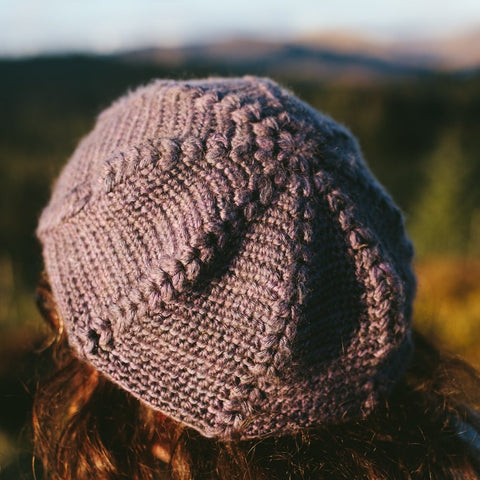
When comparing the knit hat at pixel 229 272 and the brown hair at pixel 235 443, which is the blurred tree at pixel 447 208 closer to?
the brown hair at pixel 235 443

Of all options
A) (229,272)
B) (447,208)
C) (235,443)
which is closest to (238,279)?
(229,272)

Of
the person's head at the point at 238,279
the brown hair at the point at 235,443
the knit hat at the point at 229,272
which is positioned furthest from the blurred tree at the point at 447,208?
the knit hat at the point at 229,272

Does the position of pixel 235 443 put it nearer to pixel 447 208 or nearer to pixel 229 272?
pixel 229 272

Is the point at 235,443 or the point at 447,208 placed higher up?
the point at 235,443

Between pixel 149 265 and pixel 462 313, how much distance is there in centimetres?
545

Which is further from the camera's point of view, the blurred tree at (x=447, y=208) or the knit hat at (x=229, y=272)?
the blurred tree at (x=447, y=208)

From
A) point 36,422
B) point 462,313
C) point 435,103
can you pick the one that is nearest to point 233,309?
point 36,422

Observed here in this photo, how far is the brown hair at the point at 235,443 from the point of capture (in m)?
1.42

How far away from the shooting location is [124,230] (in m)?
1.25

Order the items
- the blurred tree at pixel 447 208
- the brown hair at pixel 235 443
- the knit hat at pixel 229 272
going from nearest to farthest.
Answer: the knit hat at pixel 229 272
the brown hair at pixel 235 443
the blurred tree at pixel 447 208

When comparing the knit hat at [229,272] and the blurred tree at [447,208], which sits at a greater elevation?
the knit hat at [229,272]

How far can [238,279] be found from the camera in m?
1.21

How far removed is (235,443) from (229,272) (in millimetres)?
493

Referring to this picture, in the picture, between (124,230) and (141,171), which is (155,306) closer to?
(124,230)
